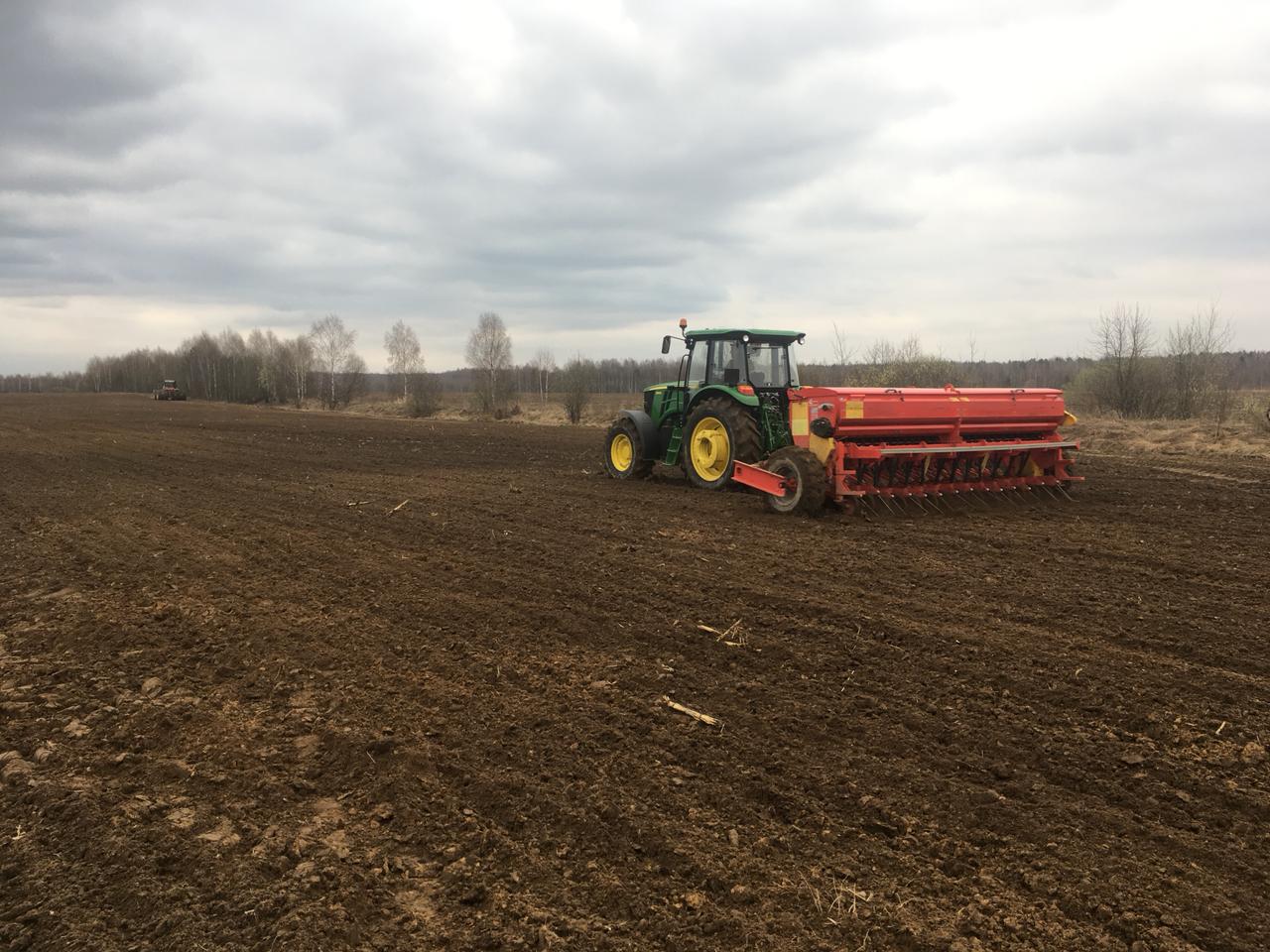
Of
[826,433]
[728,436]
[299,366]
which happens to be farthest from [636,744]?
[299,366]

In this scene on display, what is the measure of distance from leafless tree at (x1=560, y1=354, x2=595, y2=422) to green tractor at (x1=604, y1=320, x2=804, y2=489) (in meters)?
23.6

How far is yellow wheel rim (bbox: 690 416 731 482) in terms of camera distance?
11117 millimetres

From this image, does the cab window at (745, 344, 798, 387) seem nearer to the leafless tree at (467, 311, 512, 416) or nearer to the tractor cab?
the tractor cab

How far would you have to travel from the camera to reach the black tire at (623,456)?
41.2ft

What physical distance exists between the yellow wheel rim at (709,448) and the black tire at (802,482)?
1.56 metres

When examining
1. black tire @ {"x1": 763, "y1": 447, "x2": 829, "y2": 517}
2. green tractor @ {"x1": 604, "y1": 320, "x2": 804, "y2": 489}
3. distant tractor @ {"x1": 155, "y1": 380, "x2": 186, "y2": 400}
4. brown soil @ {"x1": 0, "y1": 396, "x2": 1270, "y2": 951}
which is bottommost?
brown soil @ {"x1": 0, "y1": 396, "x2": 1270, "y2": 951}

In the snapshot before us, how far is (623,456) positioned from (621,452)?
8 cm

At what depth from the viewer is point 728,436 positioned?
10.7 m

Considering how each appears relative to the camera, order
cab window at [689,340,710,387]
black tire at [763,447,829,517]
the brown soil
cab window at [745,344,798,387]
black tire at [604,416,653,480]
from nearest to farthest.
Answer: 1. the brown soil
2. black tire at [763,447,829,517]
3. cab window at [745,344,798,387]
4. cab window at [689,340,710,387]
5. black tire at [604,416,653,480]

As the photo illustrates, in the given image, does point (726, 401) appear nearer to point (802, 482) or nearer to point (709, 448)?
point (709, 448)

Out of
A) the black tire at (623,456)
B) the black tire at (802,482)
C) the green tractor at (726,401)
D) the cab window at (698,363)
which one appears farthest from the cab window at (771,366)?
the black tire at (623,456)

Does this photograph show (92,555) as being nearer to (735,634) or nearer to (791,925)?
(735,634)

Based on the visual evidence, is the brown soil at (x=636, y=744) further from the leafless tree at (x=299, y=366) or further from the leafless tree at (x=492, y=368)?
the leafless tree at (x=299, y=366)

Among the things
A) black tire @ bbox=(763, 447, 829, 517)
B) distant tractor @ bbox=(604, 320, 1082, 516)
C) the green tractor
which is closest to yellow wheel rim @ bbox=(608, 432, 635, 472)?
distant tractor @ bbox=(604, 320, 1082, 516)
